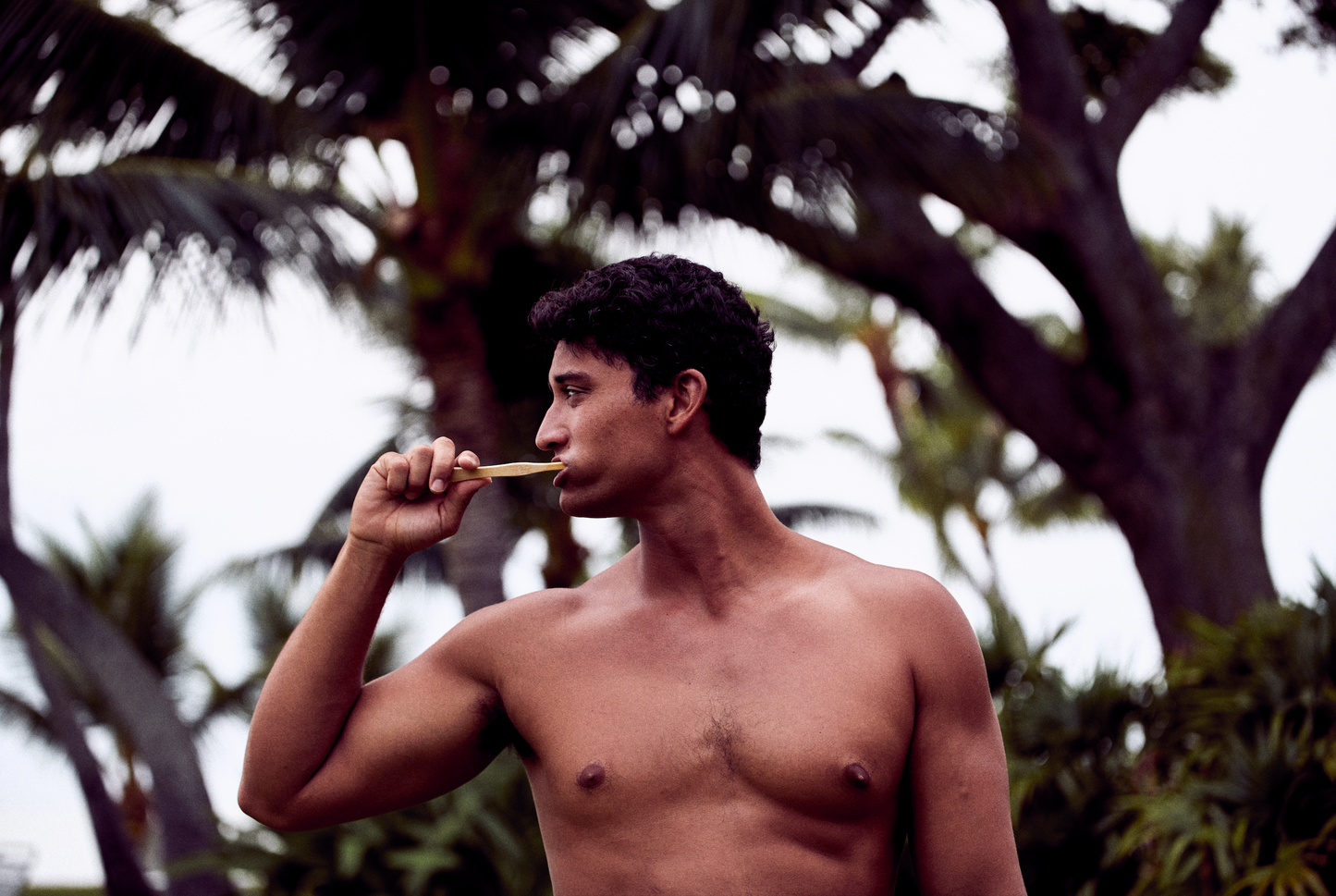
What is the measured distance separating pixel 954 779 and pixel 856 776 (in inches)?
6.6

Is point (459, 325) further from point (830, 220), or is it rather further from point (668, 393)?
point (668, 393)

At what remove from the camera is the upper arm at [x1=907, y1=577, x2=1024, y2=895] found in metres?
1.85

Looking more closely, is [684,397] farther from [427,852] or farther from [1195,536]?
[1195,536]

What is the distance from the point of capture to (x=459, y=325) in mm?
7492

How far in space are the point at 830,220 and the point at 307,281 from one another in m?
3.20

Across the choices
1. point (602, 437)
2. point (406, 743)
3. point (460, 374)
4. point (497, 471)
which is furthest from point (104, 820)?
point (602, 437)

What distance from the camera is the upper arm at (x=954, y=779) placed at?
185 centimetres

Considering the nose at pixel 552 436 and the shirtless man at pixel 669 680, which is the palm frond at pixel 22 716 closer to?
the shirtless man at pixel 669 680

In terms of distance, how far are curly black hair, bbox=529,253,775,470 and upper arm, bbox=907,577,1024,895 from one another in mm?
452

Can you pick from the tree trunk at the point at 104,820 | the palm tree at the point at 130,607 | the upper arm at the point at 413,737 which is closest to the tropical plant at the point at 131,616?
the palm tree at the point at 130,607

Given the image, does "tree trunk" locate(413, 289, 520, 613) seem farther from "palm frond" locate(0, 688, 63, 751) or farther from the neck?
"palm frond" locate(0, 688, 63, 751)

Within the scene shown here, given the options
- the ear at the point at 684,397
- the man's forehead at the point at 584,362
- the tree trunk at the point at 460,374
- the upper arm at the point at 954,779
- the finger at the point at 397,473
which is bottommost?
the upper arm at the point at 954,779

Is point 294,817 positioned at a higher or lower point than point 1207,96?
lower

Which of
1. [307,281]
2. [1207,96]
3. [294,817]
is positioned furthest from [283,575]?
[294,817]
